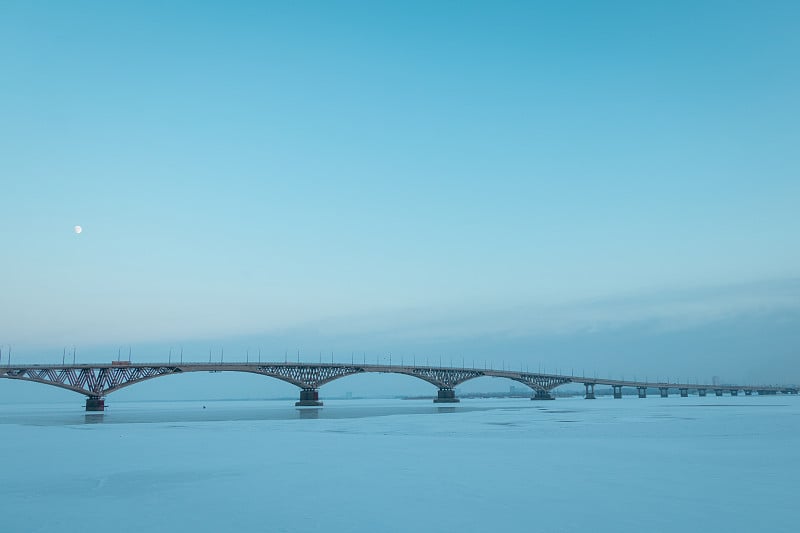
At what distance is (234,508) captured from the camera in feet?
56.2

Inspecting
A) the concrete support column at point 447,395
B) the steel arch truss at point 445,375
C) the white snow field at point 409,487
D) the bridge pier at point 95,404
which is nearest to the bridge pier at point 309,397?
the steel arch truss at point 445,375

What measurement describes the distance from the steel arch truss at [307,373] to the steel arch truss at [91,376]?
885 inches

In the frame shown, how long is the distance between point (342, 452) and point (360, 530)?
1773 cm

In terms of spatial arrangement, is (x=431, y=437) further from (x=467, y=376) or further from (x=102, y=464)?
(x=467, y=376)

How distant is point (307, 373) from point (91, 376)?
160ft

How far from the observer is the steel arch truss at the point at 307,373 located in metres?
141

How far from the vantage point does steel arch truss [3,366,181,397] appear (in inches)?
4353

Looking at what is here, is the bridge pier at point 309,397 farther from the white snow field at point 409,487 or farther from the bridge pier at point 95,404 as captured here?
the white snow field at point 409,487

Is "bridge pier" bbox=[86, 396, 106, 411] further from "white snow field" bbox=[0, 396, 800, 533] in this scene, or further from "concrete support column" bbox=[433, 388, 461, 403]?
"concrete support column" bbox=[433, 388, 461, 403]

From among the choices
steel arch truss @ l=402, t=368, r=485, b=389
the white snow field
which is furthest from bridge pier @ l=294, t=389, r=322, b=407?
the white snow field

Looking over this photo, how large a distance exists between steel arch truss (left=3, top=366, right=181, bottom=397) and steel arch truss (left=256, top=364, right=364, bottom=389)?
22.5 m

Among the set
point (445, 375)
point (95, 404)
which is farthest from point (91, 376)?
point (445, 375)

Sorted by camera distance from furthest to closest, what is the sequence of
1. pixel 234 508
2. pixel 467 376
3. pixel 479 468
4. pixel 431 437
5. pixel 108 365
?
pixel 467 376
pixel 108 365
pixel 431 437
pixel 479 468
pixel 234 508

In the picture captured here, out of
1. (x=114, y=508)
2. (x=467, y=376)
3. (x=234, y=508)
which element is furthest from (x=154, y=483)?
(x=467, y=376)
